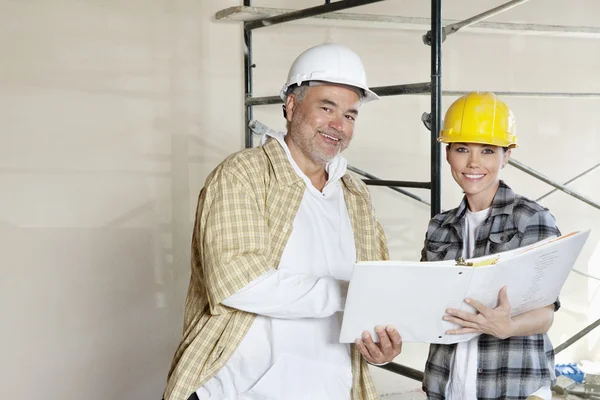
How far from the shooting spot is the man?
6.28ft

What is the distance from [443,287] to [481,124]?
1.61 feet

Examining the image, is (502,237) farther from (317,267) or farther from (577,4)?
(577,4)

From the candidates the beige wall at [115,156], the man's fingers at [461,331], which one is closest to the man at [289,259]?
the man's fingers at [461,331]

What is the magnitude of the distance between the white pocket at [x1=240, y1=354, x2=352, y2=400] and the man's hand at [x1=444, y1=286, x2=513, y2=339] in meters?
0.41

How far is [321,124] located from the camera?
7.03ft

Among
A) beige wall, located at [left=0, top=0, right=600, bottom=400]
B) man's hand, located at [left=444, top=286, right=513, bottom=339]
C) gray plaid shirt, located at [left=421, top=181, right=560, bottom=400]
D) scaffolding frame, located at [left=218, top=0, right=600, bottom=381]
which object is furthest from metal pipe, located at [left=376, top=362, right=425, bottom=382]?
beige wall, located at [left=0, top=0, right=600, bottom=400]

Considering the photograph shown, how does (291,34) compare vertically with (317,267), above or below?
above

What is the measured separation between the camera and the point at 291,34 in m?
4.10

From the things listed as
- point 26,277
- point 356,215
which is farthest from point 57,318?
point 356,215

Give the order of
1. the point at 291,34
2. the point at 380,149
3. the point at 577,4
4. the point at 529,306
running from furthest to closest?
the point at 577,4 → the point at 380,149 → the point at 291,34 → the point at 529,306

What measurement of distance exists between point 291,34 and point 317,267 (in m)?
2.26

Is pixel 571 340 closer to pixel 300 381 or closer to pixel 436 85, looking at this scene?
pixel 436 85

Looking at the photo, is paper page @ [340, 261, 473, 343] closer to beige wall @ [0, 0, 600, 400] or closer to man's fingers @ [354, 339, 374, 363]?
man's fingers @ [354, 339, 374, 363]

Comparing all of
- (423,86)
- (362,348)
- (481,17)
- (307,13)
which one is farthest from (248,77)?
(362,348)
